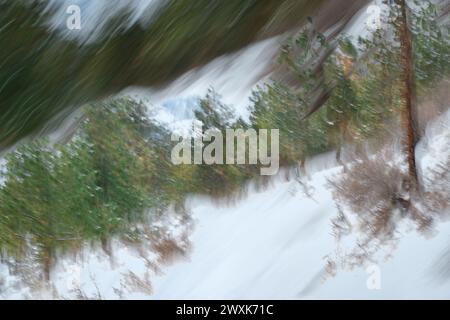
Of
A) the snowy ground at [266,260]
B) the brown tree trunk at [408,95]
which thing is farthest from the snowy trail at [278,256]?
the brown tree trunk at [408,95]

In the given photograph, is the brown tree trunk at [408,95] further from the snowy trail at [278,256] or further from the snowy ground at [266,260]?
the snowy trail at [278,256]

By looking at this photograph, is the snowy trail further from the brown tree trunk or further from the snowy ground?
the brown tree trunk

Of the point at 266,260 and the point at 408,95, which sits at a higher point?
the point at 408,95

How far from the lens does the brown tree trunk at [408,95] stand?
2914 mm

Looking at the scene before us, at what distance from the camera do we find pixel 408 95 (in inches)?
117

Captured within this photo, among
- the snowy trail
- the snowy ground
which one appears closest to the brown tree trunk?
the snowy ground

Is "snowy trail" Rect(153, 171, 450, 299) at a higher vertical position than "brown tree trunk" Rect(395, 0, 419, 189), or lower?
lower

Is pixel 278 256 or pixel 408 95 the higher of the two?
pixel 408 95

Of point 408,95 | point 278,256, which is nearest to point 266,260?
point 278,256

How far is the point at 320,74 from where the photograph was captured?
3.04 metres

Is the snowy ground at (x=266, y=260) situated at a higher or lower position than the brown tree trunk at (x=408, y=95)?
lower

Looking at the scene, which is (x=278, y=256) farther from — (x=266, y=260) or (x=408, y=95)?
(x=408, y=95)

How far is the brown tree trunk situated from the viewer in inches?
115

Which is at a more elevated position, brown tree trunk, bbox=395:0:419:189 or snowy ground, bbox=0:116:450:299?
brown tree trunk, bbox=395:0:419:189
